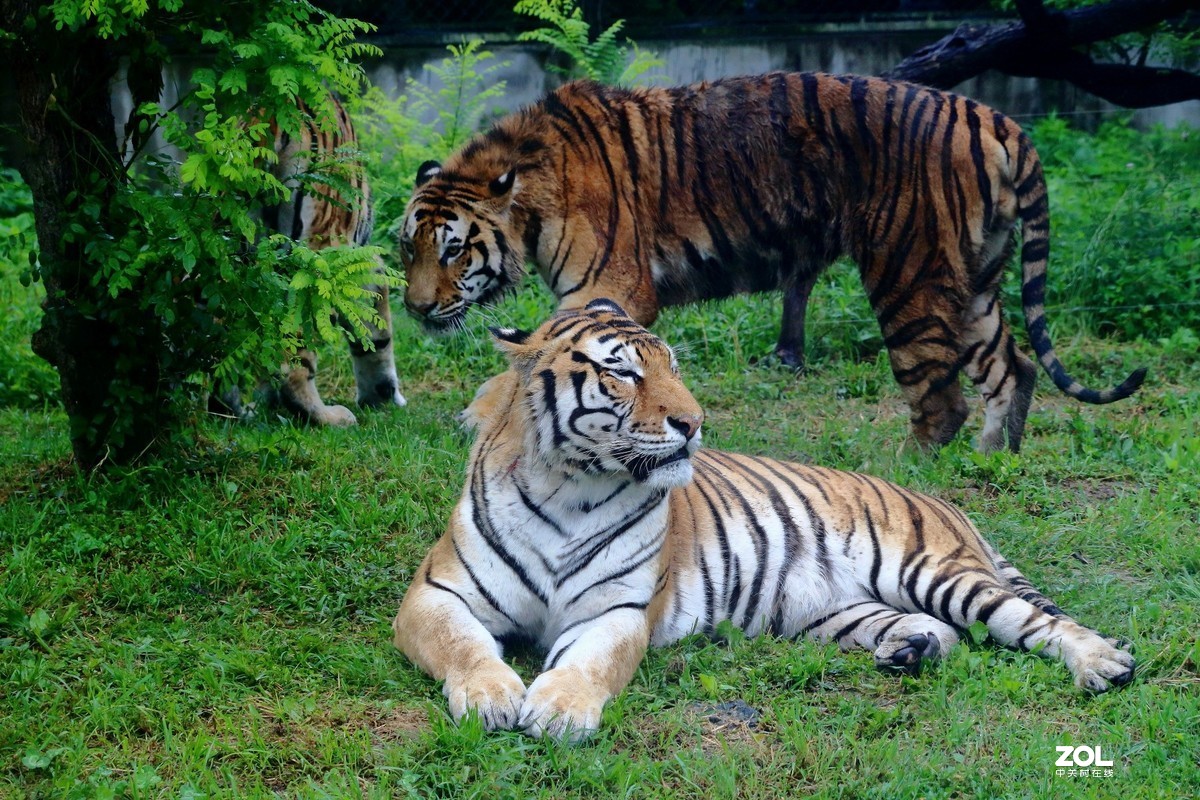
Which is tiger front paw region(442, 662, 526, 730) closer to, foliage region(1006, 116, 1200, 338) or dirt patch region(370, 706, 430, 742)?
dirt patch region(370, 706, 430, 742)

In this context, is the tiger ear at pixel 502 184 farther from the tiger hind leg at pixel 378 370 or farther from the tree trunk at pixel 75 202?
the tree trunk at pixel 75 202

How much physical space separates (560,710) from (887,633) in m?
1.15

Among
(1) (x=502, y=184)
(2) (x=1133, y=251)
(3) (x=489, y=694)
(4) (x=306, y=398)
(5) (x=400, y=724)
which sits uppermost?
(1) (x=502, y=184)

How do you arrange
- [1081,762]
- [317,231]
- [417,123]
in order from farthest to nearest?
[417,123]
[317,231]
[1081,762]

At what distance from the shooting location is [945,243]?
559 centimetres

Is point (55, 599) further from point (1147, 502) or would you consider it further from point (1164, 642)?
point (1147, 502)

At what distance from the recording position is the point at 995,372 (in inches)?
232

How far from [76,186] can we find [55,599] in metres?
1.50

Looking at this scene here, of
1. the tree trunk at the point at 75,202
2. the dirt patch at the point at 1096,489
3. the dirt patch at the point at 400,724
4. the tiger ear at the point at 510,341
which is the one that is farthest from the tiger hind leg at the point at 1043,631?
the tree trunk at the point at 75,202

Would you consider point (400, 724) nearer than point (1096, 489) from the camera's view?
Yes

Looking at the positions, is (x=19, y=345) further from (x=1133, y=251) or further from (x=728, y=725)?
(x=1133, y=251)

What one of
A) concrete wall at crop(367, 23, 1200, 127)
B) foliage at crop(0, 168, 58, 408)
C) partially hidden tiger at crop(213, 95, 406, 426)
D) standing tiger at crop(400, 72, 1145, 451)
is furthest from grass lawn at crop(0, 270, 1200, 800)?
concrete wall at crop(367, 23, 1200, 127)

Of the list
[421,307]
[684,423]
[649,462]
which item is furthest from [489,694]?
[421,307]

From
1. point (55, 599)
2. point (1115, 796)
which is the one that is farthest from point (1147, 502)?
point (55, 599)
